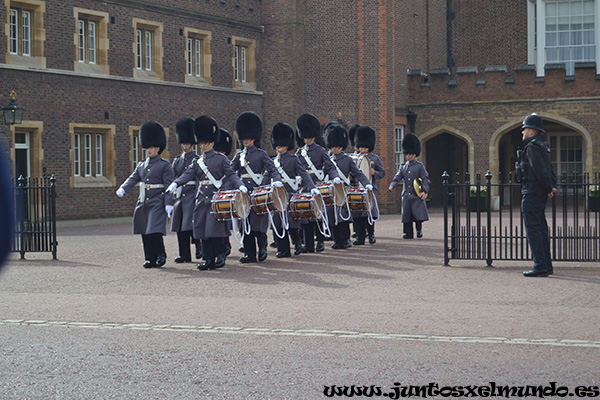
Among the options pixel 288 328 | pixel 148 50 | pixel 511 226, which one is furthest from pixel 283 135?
pixel 148 50

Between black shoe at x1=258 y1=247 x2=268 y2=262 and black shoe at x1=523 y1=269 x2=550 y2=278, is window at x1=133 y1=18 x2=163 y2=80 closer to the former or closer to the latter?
black shoe at x1=258 y1=247 x2=268 y2=262

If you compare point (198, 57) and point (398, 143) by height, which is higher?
point (198, 57)

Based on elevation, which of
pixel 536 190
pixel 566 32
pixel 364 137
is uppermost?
pixel 566 32

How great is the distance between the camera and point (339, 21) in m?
30.2

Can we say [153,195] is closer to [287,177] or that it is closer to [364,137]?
[287,177]

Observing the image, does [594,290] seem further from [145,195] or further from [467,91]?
[467,91]

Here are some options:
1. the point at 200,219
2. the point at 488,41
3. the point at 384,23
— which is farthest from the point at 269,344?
the point at 488,41

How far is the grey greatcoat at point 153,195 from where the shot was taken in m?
12.4

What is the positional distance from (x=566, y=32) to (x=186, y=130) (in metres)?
22.7

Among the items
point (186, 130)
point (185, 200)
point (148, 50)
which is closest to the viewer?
point (185, 200)

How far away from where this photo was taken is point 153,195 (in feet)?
41.1

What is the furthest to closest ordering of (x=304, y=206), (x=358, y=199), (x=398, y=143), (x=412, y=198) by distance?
1. (x=398, y=143)
2. (x=412, y=198)
3. (x=358, y=199)
4. (x=304, y=206)

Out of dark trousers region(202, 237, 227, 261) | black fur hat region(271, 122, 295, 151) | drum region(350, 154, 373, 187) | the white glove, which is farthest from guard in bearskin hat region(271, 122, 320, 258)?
drum region(350, 154, 373, 187)

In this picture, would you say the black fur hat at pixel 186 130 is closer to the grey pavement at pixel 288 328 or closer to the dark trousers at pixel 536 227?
the grey pavement at pixel 288 328
